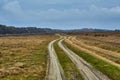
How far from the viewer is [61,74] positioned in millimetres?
32156

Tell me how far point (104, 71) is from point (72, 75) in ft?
15.3

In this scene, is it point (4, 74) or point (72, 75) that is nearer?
point (72, 75)

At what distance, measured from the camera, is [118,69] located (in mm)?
35094

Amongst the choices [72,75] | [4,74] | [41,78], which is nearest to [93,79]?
[72,75]

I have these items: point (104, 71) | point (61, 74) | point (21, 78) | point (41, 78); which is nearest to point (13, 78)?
point (21, 78)

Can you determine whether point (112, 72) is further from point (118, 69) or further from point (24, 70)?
point (24, 70)

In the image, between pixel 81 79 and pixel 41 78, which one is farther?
pixel 41 78

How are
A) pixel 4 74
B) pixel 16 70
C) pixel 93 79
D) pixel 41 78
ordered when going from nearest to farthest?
pixel 93 79 < pixel 41 78 < pixel 4 74 < pixel 16 70

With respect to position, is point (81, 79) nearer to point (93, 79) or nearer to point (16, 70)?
point (93, 79)

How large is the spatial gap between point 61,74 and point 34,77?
298 cm

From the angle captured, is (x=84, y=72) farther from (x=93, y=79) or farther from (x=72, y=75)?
(x=93, y=79)


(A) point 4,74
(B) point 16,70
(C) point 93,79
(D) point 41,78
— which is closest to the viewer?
(C) point 93,79

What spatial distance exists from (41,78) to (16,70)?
6.96m

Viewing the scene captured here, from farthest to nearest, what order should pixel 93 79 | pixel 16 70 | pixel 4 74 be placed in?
pixel 16 70
pixel 4 74
pixel 93 79
